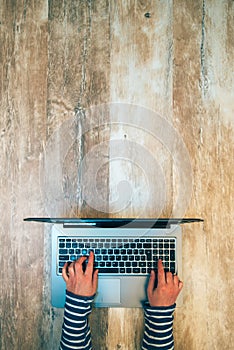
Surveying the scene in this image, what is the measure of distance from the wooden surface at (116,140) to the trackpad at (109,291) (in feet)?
0.20

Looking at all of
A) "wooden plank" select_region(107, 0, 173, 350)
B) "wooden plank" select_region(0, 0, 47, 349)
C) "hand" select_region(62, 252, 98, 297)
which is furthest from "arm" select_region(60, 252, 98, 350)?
"wooden plank" select_region(107, 0, 173, 350)

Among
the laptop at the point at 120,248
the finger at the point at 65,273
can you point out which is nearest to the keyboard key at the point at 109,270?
the laptop at the point at 120,248

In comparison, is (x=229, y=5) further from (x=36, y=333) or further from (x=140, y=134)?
(x=36, y=333)

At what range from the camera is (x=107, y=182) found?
51.1 inches

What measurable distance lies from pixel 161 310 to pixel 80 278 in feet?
0.89

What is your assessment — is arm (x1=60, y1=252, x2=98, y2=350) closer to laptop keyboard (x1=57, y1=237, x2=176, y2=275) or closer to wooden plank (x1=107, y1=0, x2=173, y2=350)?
laptop keyboard (x1=57, y1=237, x2=176, y2=275)

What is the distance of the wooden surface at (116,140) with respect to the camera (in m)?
1.27

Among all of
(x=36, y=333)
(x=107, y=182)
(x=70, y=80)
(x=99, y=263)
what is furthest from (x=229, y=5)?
(x=36, y=333)

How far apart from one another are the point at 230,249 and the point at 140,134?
1.58 ft

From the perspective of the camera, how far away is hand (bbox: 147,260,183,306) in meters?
1.20

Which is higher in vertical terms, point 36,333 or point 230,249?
point 230,249

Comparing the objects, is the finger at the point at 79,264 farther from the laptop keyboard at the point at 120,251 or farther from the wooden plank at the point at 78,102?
the wooden plank at the point at 78,102

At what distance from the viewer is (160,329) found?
3.96ft

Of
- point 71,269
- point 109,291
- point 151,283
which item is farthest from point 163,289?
point 71,269
